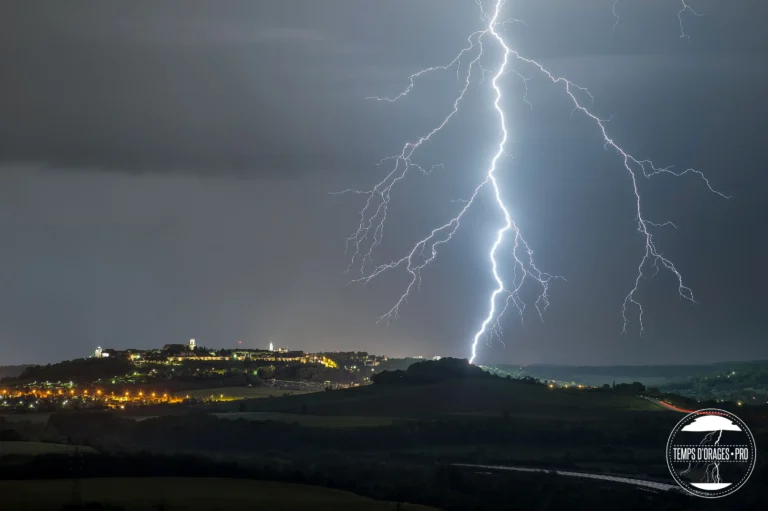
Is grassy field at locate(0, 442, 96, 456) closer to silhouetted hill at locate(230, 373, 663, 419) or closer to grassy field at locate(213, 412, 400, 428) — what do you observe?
grassy field at locate(213, 412, 400, 428)

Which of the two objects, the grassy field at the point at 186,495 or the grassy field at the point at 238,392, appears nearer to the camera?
the grassy field at the point at 186,495

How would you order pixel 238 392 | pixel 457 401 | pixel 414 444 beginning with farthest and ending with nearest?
1. pixel 238 392
2. pixel 457 401
3. pixel 414 444

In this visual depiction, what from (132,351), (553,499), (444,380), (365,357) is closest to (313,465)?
(553,499)

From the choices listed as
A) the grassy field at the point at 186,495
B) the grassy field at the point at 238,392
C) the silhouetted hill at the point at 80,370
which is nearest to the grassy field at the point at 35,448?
the grassy field at the point at 186,495

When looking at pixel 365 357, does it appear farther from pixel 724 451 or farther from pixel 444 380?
pixel 724 451

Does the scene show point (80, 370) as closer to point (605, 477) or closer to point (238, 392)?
point (238, 392)

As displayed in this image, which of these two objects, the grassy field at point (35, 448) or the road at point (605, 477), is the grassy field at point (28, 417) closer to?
the grassy field at point (35, 448)

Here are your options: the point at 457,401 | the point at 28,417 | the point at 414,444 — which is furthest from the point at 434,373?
the point at 28,417
